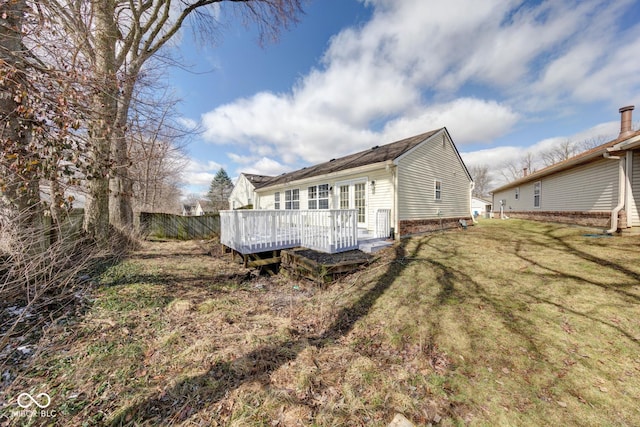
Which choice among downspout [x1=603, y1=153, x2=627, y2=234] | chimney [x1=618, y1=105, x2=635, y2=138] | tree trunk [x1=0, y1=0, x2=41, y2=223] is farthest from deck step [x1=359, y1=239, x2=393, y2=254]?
chimney [x1=618, y1=105, x2=635, y2=138]

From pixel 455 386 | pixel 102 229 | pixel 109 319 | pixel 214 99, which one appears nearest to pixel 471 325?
pixel 455 386

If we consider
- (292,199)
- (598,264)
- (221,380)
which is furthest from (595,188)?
(221,380)

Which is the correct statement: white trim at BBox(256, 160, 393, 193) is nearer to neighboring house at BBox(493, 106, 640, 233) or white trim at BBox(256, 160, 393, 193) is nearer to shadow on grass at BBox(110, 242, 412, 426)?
shadow on grass at BBox(110, 242, 412, 426)

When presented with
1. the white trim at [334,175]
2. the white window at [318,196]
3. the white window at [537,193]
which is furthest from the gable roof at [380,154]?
the white window at [537,193]

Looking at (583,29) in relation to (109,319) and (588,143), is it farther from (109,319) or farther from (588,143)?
(588,143)

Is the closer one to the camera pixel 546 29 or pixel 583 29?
pixel 546 29

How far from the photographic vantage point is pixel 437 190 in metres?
11.0

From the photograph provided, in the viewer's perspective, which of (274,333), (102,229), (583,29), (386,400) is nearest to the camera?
(386,400)

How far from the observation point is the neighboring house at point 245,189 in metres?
23.4

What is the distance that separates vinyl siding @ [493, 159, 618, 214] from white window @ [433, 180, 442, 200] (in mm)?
5719

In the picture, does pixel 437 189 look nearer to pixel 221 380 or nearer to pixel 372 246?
pixel 372 246

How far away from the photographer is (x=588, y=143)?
99.2 ft

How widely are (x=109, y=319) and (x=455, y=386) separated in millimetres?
4909

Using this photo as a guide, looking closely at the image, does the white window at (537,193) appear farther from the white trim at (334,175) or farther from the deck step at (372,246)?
the deck step at (372,246)
